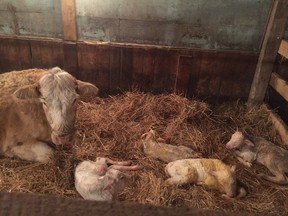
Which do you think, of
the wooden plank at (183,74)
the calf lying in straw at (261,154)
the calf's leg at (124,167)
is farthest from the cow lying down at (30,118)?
the calf lying in straw at (261,154)

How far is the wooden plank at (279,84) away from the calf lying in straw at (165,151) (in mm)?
2007

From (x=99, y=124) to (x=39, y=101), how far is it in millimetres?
1361

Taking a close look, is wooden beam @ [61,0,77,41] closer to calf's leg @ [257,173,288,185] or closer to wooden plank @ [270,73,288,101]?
wooden plank @ [270,73,288,101]

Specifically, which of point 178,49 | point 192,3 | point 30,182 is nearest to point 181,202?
point 30,182

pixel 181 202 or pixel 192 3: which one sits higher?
pixel 192 3

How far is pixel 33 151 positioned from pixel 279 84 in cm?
437

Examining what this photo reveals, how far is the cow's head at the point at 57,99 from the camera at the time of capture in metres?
3.84

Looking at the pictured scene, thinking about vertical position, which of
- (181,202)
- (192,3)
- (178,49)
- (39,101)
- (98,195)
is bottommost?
(181,202)

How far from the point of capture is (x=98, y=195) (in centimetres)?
347

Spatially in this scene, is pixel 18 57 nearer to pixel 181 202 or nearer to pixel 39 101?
pixel 39 101

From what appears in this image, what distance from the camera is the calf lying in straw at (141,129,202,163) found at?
4355mm

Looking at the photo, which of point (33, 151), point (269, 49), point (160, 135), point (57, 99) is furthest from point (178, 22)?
point (33, 151)

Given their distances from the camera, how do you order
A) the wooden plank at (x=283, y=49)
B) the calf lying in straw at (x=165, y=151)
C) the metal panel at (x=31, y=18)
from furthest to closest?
the metal panel at (x=31, y=18) < the wooden plank at (x=283, y=49) < the calf lying in straw at (x=165, y=151)

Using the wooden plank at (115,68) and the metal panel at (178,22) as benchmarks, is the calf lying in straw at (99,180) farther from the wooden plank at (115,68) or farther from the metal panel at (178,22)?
the metal panel at (178,22)
